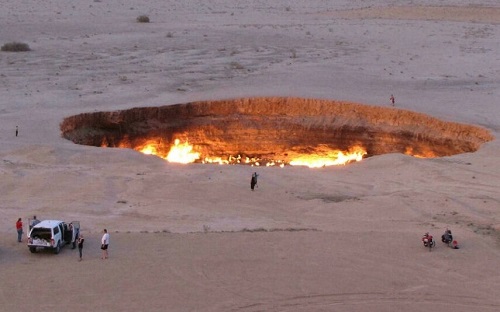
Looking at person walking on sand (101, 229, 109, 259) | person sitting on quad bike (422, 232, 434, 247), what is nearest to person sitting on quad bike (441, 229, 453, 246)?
person sitting on quad bike (422, 232, 434, 247)

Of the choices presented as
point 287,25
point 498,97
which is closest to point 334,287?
point 498,97

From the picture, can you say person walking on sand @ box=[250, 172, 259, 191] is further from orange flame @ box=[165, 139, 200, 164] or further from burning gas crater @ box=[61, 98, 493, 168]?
orange flame @ box=[165, 139, 200, 164]

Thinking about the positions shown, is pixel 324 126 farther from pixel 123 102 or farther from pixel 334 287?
pixel 334 287

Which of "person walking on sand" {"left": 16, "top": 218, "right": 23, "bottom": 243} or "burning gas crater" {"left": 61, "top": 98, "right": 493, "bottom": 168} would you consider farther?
"burning gas crater" {"left": 61, "top": 98, "right": 493, "bottom": 168}

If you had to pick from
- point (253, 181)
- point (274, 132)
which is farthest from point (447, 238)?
point (274, 132)

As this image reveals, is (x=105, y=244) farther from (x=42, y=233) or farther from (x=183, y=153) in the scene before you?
(x=183, y=153)
